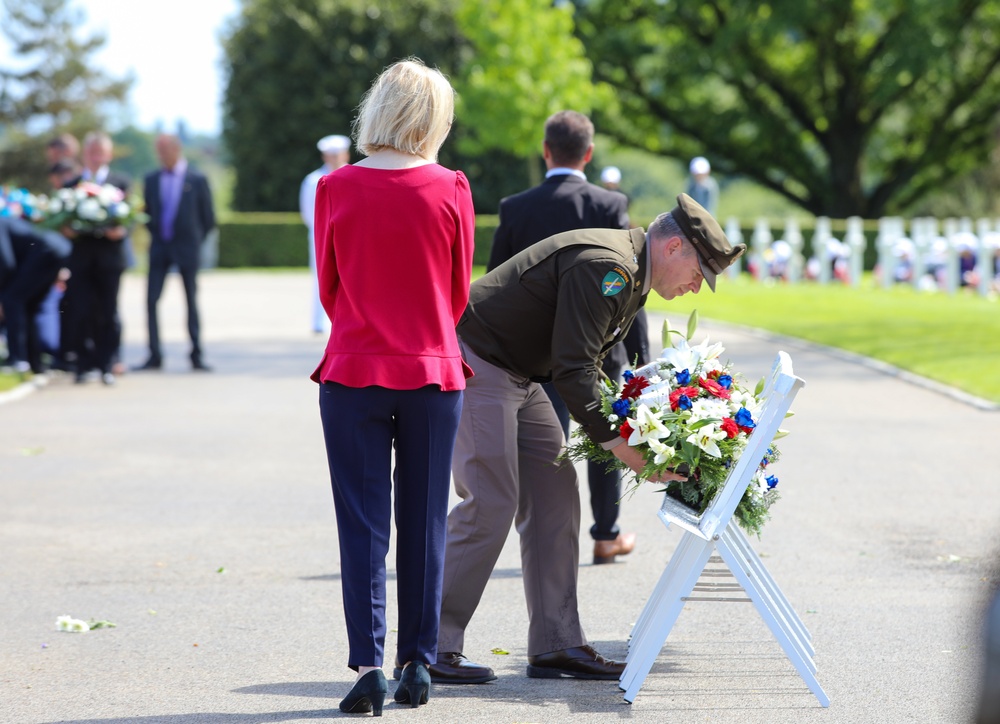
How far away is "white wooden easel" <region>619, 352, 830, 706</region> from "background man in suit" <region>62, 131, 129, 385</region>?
10194mm

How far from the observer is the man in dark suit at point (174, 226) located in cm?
1498

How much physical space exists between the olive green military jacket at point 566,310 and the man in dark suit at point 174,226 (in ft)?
34.3

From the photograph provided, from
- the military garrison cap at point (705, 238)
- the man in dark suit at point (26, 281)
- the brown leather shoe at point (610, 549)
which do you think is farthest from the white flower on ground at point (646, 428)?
the man in dark suit at point (26, 281)

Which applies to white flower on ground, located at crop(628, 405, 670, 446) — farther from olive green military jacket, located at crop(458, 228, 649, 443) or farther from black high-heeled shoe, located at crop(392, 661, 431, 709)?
black high-heeled shoe, located at crop(392, 661, 431, 709)

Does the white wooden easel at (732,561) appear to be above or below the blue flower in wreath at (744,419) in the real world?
below

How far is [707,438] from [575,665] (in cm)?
104

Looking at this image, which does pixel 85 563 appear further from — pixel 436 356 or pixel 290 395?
pixel 290 395

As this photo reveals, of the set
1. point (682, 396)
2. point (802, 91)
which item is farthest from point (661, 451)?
point (802, 91)

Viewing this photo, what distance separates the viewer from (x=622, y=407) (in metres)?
4.77

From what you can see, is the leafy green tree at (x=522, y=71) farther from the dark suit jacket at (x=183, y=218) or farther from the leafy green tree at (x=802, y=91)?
the dark suit jacket at (x=183, y=218)

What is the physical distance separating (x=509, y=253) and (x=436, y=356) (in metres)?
2.54

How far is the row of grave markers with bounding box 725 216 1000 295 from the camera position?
27.2 metres

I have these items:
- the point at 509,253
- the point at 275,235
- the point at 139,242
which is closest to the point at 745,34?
the point at 275,235

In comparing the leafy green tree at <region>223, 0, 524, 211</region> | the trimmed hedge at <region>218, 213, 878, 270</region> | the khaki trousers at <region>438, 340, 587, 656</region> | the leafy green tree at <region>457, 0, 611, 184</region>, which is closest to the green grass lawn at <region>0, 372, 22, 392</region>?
the khaki trousers at <region>438, 340, 587, 656</region>
